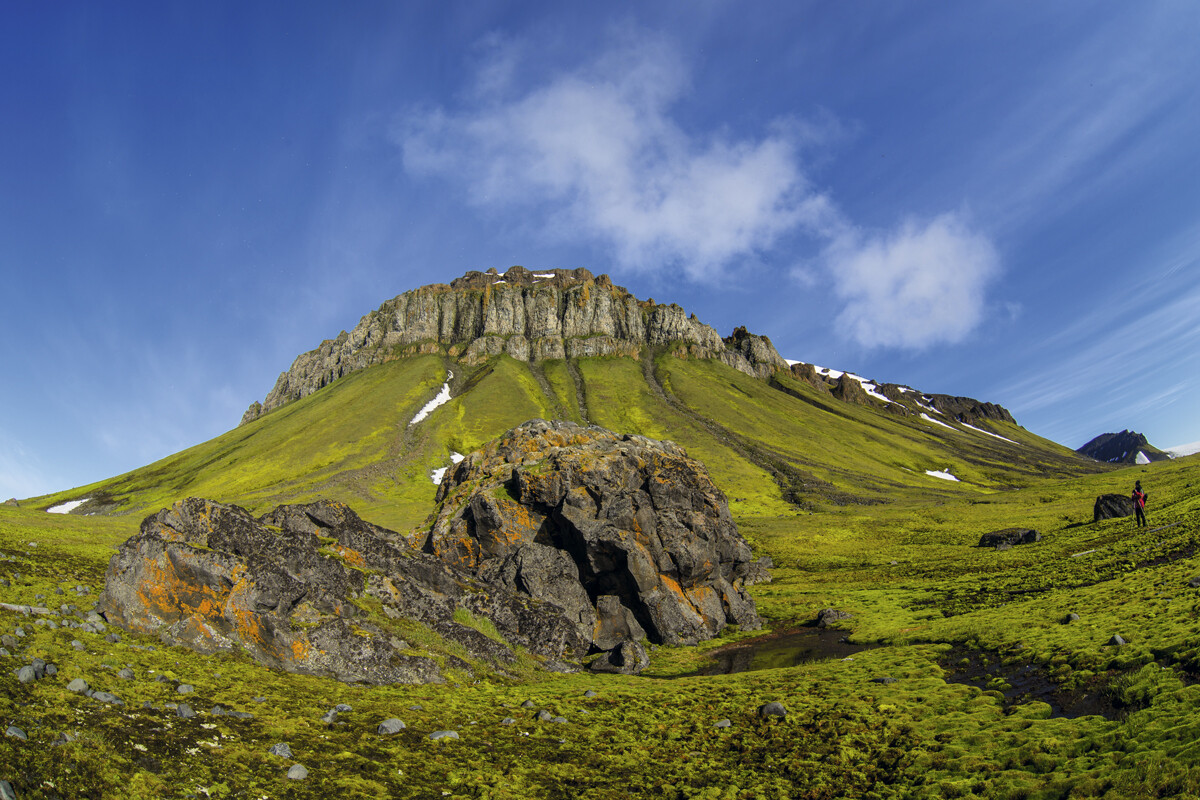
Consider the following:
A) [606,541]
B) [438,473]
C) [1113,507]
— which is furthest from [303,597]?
[438,473]

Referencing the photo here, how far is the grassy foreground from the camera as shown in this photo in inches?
464

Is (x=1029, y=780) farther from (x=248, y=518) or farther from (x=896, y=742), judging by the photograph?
(x=248, y=518)

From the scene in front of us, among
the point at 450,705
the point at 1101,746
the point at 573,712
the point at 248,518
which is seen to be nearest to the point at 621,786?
the point at 573,712

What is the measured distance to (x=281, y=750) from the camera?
1283 cm

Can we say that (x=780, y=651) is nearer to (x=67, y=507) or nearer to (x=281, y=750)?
(x=281, y=750)

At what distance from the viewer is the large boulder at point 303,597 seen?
65.4 ft

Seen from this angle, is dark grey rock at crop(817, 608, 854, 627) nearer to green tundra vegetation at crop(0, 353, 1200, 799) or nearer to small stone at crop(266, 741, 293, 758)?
green tundra vegetation at crop(0, 353, 1200, 799)

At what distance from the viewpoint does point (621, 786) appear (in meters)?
14.8

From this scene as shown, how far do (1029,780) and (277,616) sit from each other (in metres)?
25.4

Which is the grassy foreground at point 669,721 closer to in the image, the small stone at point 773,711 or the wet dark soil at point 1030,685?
the wet dark soil at point 1030,685

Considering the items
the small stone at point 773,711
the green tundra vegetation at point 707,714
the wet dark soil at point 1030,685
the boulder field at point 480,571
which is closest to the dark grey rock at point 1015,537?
the green tundra vegetation at point 707,714

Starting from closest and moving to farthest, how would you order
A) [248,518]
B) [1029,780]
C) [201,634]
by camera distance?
[1029,780], [201,634], [248,518]

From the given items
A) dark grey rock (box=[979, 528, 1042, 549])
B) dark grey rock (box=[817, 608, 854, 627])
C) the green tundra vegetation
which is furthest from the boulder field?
dark grey rock (box=[979, 528, 1042, 549])

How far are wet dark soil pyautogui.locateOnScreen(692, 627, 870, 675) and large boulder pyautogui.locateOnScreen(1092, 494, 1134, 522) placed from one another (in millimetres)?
47109
